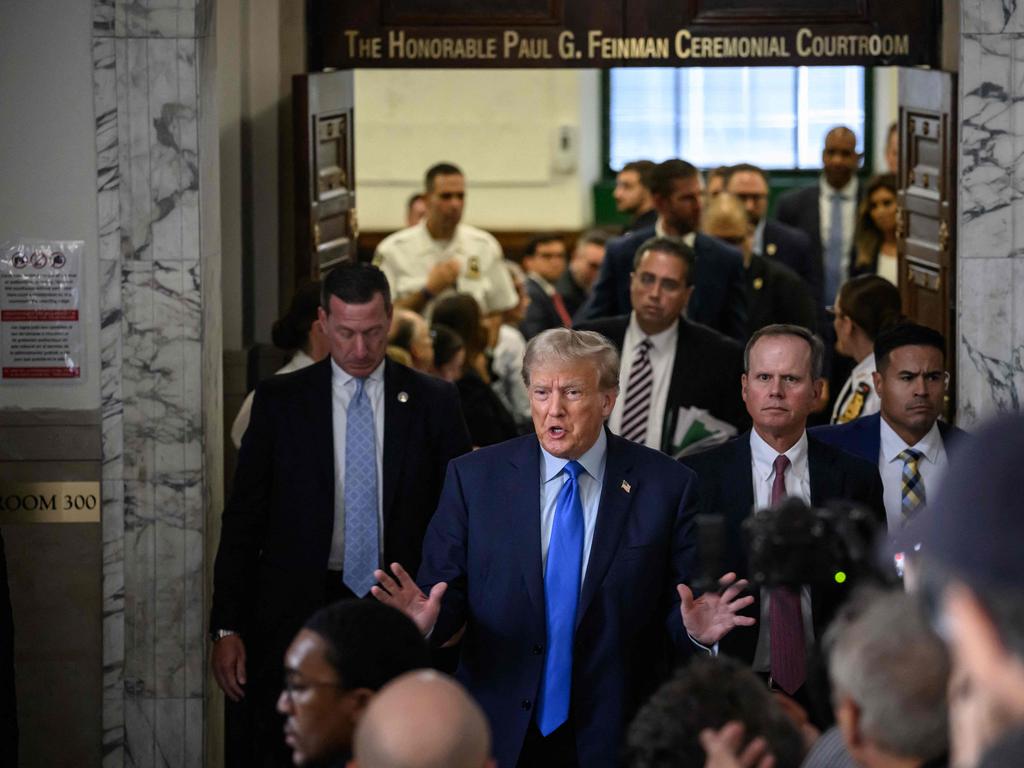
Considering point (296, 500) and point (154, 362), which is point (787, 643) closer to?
point (296, 500)

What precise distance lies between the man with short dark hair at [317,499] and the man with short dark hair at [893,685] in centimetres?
333

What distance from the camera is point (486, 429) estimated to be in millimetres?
7871

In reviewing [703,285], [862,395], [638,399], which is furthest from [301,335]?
[703,285]

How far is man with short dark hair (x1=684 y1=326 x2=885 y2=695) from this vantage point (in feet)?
16.6

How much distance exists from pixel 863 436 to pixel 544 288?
629cm

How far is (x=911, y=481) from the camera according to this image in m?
5.68

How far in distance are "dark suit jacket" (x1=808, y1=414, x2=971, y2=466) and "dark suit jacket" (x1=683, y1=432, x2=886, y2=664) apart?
1.32 ft

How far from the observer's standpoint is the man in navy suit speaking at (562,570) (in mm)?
4773

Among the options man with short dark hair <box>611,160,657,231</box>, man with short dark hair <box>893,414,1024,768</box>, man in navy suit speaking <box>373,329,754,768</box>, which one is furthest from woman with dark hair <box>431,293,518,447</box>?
man with short dark hair <box>893,414,1024,768</box>

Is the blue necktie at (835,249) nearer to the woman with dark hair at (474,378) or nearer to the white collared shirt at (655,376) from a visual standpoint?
the woman with dark hair at (474,378)

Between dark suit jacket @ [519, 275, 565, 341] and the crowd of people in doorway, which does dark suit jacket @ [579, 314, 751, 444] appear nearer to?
the crowd of people in doorway

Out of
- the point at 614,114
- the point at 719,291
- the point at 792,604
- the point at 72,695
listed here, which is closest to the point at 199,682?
the point at 72,695

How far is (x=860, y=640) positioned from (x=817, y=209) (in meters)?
10.3

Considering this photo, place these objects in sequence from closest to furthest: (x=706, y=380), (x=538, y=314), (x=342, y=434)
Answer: (x=342, y=434) → (x=706, y=380) → (x=538, y=314)
